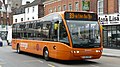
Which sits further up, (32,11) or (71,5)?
(32,11)

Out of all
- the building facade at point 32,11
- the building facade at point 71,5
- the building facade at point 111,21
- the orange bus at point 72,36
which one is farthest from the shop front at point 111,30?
the building facade at point 32,11

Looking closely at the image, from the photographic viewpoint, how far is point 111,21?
124 ft

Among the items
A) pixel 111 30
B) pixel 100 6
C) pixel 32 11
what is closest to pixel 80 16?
pixel 111 30

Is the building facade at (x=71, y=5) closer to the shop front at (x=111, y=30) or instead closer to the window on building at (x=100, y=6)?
the window on building at (x=100, y=6)

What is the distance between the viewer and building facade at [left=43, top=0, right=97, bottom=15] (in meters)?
40.8

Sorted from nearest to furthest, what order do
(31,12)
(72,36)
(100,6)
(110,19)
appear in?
(72,36) → (110,19) → (100,6) → (31,12)

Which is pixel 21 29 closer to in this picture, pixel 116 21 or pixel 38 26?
pixel 38 26

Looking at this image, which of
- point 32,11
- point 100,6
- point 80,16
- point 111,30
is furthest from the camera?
point 32,11

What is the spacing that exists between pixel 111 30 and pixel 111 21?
1178 millimetres

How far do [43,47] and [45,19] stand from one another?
1875 mm

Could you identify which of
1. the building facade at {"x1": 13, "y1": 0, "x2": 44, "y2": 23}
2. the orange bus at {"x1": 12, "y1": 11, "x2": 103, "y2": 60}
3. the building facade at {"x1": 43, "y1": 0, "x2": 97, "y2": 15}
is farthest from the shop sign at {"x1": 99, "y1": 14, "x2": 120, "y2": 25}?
the building facade at {"x1": 13, "y1": 0, "x2": 44, "y2": 23}

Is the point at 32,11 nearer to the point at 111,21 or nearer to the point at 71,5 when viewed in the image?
the point at 71,5

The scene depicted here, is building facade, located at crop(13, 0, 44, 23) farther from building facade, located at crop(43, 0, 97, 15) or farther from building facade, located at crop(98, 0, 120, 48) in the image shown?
building facade, located at crop(98, 0, 120, 48)

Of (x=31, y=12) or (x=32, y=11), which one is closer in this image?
(x=32, y=11)
